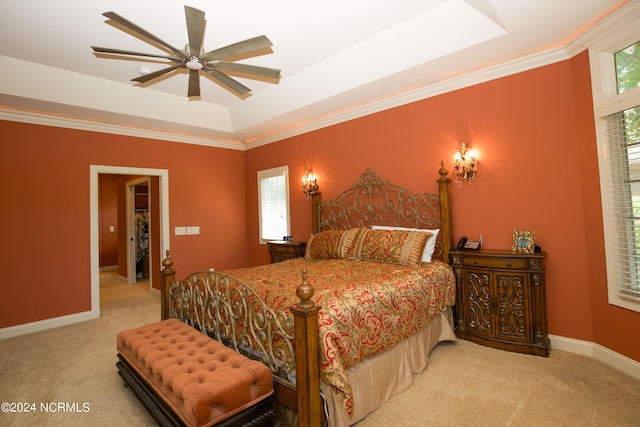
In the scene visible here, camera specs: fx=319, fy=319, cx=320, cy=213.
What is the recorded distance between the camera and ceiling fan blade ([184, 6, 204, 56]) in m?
1.98

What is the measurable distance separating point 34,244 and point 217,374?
13.3 feet

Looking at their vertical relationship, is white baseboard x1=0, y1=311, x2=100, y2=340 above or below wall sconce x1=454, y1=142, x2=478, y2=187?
below

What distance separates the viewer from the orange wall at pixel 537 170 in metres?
2.83

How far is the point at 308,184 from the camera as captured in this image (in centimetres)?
517

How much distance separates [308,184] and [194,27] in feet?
10.5

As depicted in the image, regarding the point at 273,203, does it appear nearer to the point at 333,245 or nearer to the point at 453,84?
the point at 333,245

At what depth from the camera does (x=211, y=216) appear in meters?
5.98

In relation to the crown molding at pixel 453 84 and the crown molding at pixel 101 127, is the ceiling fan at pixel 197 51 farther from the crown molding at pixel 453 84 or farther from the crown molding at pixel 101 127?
the crown molding at pixel 101 127

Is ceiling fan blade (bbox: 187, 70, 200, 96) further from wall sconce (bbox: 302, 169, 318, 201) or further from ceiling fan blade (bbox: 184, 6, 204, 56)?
wall sconce (bbox: 302, 169, 318, 201)

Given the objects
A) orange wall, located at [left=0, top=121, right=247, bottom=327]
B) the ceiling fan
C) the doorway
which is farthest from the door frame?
the ceiling fan

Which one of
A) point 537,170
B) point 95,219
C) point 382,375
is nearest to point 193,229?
point 95,219

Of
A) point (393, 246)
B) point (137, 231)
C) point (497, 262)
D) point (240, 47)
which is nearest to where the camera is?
point (240, 47)

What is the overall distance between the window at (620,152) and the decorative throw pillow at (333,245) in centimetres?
234

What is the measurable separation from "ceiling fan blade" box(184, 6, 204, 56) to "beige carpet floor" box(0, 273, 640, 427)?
268 centimetres
